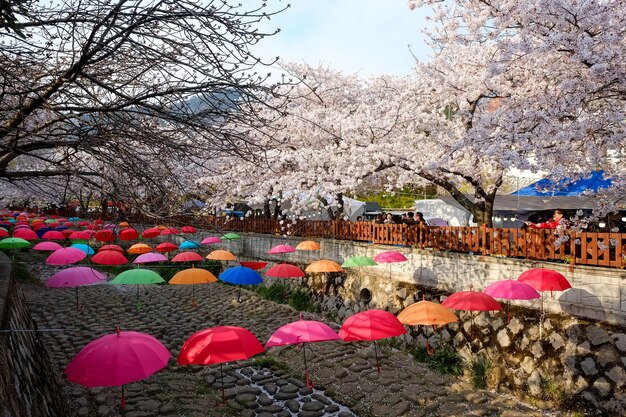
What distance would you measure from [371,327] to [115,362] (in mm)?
5298

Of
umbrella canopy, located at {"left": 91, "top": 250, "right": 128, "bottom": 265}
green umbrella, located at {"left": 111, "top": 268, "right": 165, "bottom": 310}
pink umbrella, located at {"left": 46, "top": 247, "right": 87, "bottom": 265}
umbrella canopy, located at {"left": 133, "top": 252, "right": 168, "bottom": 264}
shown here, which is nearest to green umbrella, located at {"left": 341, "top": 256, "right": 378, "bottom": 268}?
green umbrella, located at {"left": 111, "top": 268, "right": 165, "bottom": 310}

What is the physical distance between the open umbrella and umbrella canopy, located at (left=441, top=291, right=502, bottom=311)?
5.24m

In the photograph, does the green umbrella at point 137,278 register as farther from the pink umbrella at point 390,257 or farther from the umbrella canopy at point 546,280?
the umbrella canopy at point 546,280

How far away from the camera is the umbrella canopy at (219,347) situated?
758cm

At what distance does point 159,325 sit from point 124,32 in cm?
1383

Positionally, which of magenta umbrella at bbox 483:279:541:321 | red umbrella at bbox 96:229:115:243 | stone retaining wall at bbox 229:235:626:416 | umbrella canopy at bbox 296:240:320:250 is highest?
red umbrella at bbox 96:229:115:243

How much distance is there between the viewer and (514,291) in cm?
1016

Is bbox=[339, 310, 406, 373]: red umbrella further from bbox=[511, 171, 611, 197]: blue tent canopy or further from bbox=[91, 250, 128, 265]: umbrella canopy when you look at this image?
bbox=[91, 250, 128, 265]: umbrella canopy

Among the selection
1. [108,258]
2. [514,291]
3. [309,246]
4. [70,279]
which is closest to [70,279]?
[70,279]

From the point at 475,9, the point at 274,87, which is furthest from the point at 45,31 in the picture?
the point at 475,9

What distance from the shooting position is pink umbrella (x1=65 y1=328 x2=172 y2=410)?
19.9ft

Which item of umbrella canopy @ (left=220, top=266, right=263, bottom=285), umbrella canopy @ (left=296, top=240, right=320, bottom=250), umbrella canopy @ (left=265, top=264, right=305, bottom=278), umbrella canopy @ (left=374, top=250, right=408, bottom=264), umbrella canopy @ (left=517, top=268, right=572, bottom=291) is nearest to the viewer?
umbrella canopy @ (left=517, top=268, right=572, bottom=291)

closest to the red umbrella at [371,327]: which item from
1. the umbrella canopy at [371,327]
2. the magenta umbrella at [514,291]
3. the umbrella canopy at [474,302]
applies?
the umbrella canopy at [371,327]

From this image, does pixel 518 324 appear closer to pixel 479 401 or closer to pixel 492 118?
pixel 479 401
